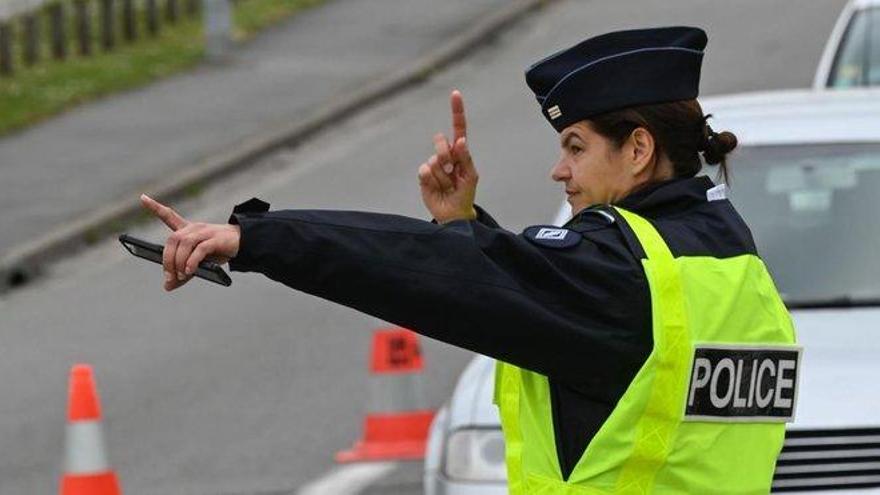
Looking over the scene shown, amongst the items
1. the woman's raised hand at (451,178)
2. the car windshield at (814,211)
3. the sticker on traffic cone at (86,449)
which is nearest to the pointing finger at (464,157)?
the woman's raised hand at (451,178)

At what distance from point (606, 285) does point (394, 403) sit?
6.21m

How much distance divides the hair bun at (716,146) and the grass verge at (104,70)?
16568mm

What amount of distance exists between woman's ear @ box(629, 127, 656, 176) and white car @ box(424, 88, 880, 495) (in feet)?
7.64

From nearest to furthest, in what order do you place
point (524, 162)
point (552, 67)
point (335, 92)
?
point (552, 67)
point (524, 162)
point (335, 92)

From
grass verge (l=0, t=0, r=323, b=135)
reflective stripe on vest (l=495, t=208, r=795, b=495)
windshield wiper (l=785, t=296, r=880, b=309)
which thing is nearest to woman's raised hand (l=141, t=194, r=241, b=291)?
reflective stripe on vest (l=495, t=208, r=795, b=495)

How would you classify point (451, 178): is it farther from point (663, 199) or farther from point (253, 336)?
point (253, 336)

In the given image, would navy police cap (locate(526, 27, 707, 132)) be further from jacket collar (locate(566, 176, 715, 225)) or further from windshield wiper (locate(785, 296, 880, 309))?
windshield wiper (locate(785, 296, 880, 309))

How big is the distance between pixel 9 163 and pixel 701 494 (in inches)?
611

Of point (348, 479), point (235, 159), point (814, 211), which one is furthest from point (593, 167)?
point (235, 159)

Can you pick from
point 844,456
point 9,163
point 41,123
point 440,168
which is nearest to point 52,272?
point 9,163

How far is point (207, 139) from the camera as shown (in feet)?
62.2

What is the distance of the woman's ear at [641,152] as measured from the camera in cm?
338

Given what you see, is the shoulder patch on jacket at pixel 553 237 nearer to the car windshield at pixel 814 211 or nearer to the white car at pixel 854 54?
the car windshield at pixel 814 211

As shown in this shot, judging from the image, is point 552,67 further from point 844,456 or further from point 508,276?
point 844,456
